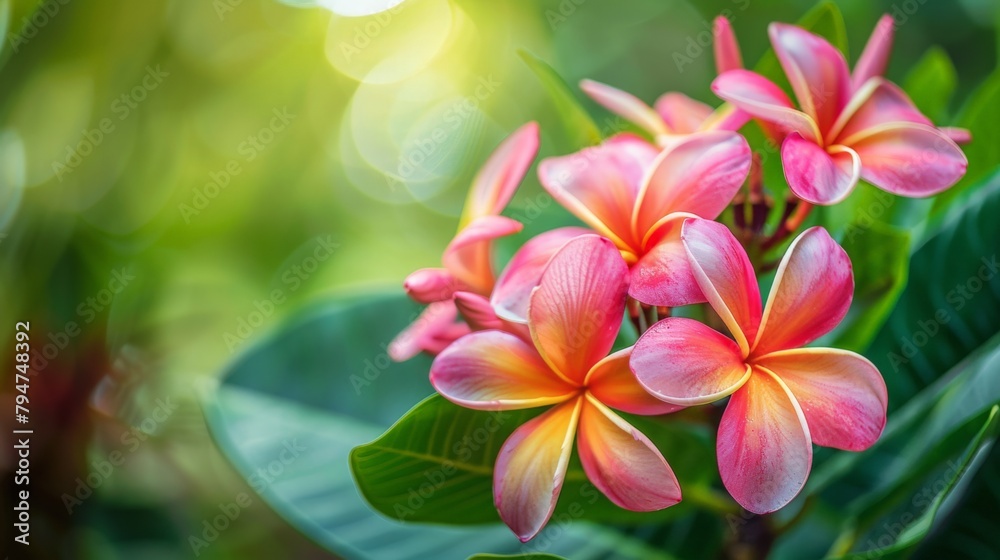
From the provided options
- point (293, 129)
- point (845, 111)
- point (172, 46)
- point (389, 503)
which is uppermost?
point (172, 46)

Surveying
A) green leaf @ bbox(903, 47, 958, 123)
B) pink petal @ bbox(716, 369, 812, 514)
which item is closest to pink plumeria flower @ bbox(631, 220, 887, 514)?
pink petal @ bbox(716, 369, 812, 514)

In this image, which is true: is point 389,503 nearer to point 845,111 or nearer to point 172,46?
point 845,111

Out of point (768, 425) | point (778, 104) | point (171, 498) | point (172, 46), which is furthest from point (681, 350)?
point (172, 46)

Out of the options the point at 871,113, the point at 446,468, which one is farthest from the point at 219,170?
the point at 871,113

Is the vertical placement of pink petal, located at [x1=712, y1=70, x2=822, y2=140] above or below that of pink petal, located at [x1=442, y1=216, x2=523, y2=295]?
above

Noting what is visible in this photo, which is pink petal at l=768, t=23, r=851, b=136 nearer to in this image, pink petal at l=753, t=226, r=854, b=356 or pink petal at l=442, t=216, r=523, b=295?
pink petal at l=753, t=226, r=854, b=356

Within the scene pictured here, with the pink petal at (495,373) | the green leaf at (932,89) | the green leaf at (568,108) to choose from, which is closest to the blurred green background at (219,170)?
the green leaf at (932,89)

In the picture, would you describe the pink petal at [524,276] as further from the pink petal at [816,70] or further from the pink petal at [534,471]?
the pink petal at [816,70]
